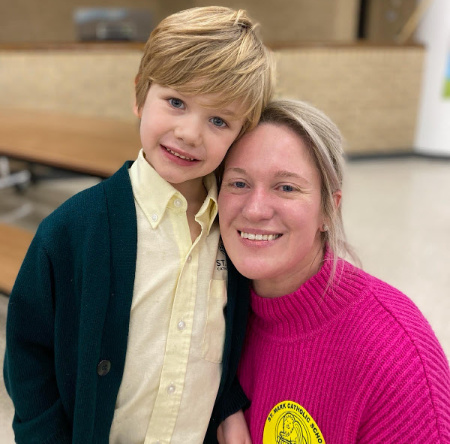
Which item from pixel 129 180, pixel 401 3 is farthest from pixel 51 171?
pixel 401 3

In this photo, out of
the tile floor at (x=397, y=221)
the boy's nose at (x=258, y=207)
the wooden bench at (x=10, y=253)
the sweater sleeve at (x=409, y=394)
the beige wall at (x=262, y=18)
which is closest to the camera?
the sweater sleeve at (x=409, y=394)

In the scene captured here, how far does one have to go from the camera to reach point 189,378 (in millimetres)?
1262

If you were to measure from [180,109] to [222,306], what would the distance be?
0.49 meters

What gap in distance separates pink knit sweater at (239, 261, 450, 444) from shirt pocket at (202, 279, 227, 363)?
4.4 inches

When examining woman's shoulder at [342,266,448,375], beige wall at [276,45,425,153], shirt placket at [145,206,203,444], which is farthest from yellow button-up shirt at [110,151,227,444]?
beige wall at [276,45,425,153]

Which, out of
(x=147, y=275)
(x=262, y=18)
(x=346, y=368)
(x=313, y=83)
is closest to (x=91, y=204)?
(x=147, y=275)

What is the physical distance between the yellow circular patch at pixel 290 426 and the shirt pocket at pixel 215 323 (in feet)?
0.64

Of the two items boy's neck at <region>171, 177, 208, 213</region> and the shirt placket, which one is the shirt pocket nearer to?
the shirt placket

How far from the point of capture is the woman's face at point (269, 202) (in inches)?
48.0

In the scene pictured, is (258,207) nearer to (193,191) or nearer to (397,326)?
(193,191)

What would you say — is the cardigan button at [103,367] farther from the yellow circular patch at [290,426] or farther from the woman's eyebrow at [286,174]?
the woman's eyebrow at [286,174]

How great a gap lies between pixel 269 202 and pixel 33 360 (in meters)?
0.65

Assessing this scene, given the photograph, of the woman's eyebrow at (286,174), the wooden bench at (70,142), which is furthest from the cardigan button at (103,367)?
the wooden bench at (70,142)

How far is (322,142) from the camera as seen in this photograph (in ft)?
4.08
